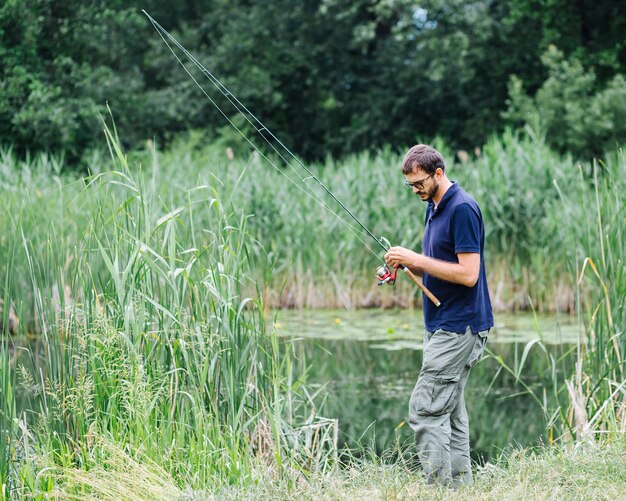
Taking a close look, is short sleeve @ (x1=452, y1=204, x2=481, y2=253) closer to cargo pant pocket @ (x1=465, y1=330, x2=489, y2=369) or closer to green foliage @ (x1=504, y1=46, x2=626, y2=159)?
cargo pant pocket @ (x1=465, y1=330, x2=489, y2=369)

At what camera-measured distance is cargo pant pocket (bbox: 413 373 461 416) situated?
4.11 m

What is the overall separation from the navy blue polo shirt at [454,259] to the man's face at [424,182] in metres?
0.06

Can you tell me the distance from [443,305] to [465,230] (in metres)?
0.36

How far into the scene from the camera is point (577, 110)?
17.9m

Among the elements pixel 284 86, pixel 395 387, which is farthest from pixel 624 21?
pixel 395 387

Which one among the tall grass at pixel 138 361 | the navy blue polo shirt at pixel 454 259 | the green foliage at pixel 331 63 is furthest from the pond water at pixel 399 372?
the green foliage at pixel 331 63

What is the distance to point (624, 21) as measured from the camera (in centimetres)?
2080

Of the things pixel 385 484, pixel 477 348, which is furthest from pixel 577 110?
pixel 385 484

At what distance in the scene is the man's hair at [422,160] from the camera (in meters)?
4.01

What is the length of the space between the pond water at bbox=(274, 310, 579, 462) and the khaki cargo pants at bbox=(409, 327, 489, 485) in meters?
1.33

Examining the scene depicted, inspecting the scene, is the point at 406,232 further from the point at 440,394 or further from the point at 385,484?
the point at 385,484

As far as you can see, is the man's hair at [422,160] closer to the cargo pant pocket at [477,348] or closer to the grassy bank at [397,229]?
the cargo pant pocket at [477,348]

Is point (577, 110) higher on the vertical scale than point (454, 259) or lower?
higher

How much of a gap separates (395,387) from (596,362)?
2803 mm
